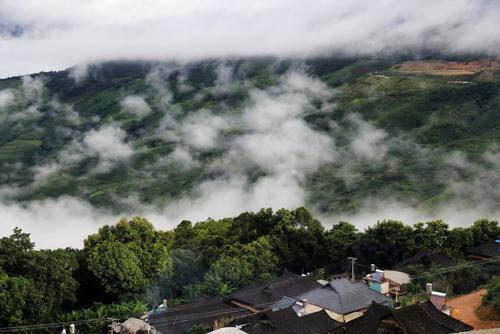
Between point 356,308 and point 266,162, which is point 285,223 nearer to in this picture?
point 356,308

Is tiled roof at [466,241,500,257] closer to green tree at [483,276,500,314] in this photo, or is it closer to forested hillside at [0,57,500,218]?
green tree at [483,276,500,314]

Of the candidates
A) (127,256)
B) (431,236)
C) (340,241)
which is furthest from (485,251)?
(127,256)

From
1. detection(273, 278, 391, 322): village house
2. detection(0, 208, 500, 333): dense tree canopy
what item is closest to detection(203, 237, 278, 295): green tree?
detection(0, 208, 500, 333): dense tree canopy

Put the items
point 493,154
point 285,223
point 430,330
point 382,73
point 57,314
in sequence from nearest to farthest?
1. point 430,330
2. point 57,314
3. point 285,223
4. point 493,154
5. point 382,73

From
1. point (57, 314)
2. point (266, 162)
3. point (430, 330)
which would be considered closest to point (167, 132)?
point (266, 162)

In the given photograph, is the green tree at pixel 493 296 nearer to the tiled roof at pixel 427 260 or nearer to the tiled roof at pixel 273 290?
the tiled roof at pixel 427 260
